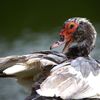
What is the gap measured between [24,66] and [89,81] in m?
0.33

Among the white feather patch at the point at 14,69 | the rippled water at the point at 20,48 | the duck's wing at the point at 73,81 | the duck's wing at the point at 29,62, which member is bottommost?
the duck's wing at the point at 73,81

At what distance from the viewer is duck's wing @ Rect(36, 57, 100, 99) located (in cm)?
333

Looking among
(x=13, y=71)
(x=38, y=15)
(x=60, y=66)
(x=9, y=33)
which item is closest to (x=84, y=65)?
(x=60, y=66)

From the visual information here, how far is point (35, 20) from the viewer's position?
9633 mm

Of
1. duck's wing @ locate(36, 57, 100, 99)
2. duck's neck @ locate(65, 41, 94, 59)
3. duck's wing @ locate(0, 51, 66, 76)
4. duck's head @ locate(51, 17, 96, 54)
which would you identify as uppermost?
duck's head @ locate(51, 17, 96, 54)

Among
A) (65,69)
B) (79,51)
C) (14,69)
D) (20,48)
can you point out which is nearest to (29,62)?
(14,69)

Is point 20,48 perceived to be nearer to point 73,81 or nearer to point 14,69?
point 14,69

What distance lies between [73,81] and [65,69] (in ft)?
0.37

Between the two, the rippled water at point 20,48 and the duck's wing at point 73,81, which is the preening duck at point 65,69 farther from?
the rippled water at point 20,48

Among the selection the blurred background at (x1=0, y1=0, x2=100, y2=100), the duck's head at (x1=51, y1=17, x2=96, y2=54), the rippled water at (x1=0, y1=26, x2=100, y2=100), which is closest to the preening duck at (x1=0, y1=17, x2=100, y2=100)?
→ the duck's head at (x1=51, y1=17, x2=96, y2=54)

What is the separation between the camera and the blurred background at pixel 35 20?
8203 millimetres

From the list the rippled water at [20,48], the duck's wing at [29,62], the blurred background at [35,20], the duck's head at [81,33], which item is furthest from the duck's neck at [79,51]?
the blurred background at [35,20]

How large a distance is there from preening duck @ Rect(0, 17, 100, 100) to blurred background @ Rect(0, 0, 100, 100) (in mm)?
3270

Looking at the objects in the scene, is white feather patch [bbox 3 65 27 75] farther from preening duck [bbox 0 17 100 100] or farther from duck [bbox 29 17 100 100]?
duck [bbox 29 17 100 100]
